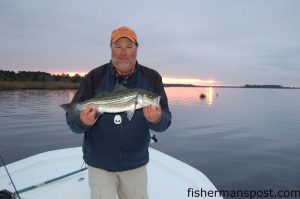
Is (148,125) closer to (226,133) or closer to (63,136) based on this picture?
(63,136)

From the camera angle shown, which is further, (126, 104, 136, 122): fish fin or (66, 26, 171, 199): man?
(66, 26, 171, 199): man

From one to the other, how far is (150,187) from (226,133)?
1494 centimetres

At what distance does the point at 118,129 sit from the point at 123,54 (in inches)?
39.0

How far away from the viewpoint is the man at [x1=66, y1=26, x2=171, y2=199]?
3.83 m

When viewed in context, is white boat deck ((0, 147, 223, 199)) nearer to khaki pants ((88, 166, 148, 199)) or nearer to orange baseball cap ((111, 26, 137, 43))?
khaki pants ((88, 166, 148, 199))

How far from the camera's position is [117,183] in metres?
4.22

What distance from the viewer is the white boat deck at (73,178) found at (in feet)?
17.1

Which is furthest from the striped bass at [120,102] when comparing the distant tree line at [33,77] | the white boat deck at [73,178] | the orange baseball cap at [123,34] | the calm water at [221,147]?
the distant tree line at [33,77]

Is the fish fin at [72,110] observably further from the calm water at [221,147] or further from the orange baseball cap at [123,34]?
the calm water at [221,147]

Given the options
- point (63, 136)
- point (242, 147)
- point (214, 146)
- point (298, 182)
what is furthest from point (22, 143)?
point (298, 182)

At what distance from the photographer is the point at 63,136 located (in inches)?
689

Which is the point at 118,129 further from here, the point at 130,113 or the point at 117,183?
the point at 117,183

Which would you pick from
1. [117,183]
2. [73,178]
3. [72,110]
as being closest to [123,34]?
[72,110]

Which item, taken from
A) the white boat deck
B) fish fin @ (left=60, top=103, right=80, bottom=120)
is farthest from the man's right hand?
the white boat deck
